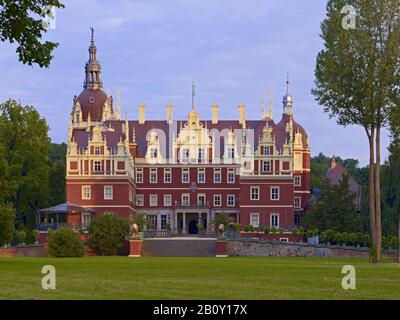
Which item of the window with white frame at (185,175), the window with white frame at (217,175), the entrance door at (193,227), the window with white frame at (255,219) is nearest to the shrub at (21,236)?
the window with white frame at (185,175)

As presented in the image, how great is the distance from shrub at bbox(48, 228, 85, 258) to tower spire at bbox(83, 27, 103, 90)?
4649 cm

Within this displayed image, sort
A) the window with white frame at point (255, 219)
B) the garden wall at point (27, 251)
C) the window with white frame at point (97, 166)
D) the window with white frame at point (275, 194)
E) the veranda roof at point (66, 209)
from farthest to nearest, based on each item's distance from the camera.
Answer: the window with white frame at point (255, 219) < the window with white frame at point (275, 194) < the window with white frame at point (97, 166) < the veranda roof at point (66, 209) < the garden wall at point (27, 251)

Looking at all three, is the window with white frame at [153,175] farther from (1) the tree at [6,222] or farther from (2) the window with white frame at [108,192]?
(1) the tree at [6,222]

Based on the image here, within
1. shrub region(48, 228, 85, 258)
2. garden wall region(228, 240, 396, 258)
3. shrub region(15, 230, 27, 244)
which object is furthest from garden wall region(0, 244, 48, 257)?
garden wall region(228, 240, 396, 258)

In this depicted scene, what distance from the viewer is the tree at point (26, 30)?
87.1 ft

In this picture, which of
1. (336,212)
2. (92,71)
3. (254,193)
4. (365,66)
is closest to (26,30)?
(365,66)

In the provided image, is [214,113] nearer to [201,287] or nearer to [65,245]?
[65,245]

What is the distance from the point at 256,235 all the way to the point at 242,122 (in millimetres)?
14330

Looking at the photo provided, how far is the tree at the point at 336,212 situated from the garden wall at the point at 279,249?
27.8 ft

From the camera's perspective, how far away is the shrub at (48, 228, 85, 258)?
6519cm

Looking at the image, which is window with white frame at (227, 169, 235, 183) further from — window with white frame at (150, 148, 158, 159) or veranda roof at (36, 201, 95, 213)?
veranda roof at (36, 201, 95, 213)

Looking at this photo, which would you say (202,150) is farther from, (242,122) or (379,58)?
(379,58)

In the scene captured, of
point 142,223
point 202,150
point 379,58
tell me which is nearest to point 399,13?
point 379,58

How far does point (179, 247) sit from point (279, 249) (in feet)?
24.3
